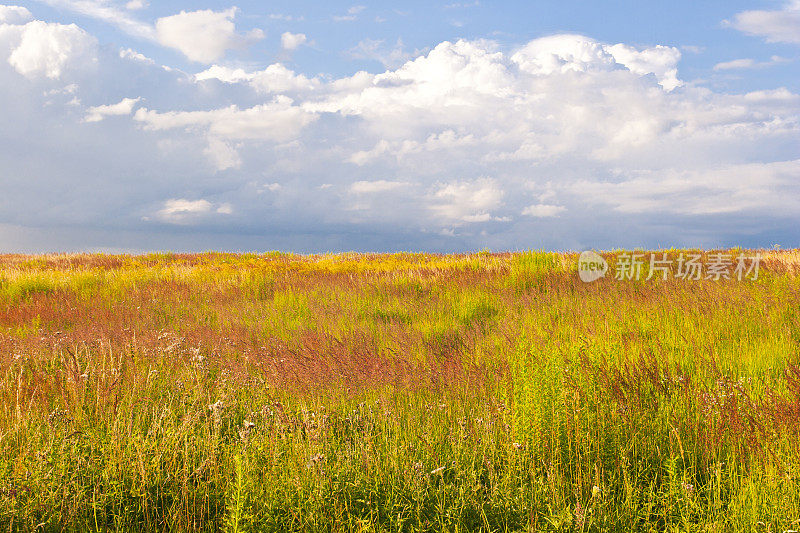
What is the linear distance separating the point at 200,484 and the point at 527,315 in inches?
198

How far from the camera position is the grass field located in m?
2.35

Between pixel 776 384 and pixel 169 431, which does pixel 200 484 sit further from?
pixel 776 384

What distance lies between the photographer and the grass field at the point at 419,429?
2352 millimetres

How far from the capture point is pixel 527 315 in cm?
666

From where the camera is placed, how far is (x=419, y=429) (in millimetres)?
3129

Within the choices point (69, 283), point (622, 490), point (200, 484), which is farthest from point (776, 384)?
point (69, 283)

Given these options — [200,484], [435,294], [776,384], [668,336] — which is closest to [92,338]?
[200,484]

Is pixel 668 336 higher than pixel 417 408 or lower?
higher

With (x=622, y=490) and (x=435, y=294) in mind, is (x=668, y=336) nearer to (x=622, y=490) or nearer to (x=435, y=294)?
(x=622, y=490)

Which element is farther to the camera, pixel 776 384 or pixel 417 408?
pixel 776 384

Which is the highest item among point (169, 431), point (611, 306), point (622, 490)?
point (611, 306)

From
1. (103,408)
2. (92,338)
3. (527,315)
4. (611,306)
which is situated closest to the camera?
(103,408)

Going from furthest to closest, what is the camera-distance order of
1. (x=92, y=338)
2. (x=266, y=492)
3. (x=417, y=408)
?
(x=92, y=338)
(x=417, y=408)
(x=266, y=492)

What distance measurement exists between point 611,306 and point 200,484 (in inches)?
252
